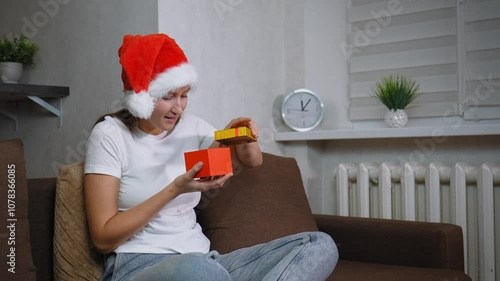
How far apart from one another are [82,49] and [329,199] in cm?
142

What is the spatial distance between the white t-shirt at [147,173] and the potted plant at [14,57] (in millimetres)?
1053

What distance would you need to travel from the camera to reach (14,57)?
8.29ft

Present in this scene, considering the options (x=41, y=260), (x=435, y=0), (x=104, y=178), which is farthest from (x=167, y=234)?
(x=435, y=0)

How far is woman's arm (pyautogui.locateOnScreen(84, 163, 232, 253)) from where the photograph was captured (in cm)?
150

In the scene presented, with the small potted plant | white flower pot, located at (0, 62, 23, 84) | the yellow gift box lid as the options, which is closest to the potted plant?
white flower pot, located at (0, 62, 23, 84)

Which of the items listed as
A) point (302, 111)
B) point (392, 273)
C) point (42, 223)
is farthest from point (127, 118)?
point (302, 111)

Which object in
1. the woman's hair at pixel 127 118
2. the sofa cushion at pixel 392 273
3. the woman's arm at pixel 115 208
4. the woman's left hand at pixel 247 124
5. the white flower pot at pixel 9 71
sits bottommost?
the sofa cushion at pixel 392 273

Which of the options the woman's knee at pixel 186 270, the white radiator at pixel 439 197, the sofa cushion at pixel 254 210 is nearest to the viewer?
the woman's knee at pixel 186 270

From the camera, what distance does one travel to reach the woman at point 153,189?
148 centimetres

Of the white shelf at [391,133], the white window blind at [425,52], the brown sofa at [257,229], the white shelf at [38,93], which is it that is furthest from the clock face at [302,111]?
the white shelf at [38,93]

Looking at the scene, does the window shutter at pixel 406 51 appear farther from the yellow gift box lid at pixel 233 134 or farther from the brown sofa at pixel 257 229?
the yellow gift box lid at pixel 233 134

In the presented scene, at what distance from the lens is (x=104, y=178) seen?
154 cm

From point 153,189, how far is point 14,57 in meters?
1.28

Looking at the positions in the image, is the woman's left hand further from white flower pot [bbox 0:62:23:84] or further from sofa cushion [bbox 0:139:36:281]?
white flower pot [bbox 0:62:23:84]
